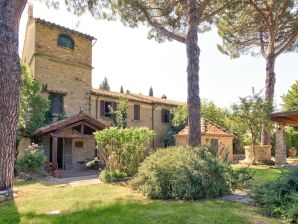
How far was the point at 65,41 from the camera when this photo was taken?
20.2 m

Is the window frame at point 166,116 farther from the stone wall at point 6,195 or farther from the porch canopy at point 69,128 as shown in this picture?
the stone wall at point 6,195

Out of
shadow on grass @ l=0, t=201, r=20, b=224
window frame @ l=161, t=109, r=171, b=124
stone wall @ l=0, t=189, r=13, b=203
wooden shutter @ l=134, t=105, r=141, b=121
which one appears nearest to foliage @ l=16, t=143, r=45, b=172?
stone wall @ l=0, t=189, r=13, b=203

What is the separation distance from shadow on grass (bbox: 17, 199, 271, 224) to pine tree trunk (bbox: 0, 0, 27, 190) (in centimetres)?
249

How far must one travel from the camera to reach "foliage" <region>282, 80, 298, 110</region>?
1379 inches

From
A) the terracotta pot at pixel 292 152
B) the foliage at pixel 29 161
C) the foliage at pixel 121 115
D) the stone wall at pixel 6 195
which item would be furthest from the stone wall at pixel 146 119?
the stone wall at pixel 6 195

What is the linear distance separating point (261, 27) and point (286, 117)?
769 cm

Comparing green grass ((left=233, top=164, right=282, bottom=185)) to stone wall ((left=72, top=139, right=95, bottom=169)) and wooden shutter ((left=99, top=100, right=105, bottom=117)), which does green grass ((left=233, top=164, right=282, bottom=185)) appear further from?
wooden shutter ((left=99, top=100, right=105, bottom=117))

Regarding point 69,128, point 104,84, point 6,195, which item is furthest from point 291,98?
point 6,195

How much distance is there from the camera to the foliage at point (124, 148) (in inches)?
498

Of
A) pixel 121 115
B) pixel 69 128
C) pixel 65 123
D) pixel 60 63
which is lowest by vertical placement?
pixel 69 128

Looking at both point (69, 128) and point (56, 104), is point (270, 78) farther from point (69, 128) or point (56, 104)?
point (56, 104)

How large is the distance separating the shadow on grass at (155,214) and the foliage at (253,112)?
1176cm

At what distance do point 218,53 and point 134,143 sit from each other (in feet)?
48.6

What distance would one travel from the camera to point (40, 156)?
577 inches
